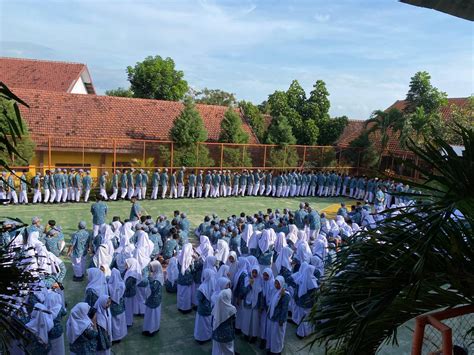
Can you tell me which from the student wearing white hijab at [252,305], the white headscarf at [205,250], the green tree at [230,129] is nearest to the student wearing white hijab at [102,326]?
the student wearing white hijab at [252,305]

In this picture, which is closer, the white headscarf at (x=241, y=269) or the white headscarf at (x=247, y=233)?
the white headscarf at (x=241, y=269)

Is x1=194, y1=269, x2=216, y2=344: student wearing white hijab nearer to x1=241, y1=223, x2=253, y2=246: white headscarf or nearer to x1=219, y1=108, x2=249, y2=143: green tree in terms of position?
x1=241, y1=223, x2=253, y2=246: white headscarf

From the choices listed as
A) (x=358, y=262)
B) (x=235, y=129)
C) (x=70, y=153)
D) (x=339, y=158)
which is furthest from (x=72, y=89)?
(x=358, y=262)

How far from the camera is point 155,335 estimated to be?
7406 millimetres

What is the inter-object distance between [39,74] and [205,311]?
23412 mm

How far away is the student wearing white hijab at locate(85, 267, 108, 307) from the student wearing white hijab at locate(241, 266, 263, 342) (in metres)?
2.50

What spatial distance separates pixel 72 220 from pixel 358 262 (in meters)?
13.3

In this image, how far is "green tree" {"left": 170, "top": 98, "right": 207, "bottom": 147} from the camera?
60.2ft

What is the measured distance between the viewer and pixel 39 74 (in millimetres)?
25328

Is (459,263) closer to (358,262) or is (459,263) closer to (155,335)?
(358,262)

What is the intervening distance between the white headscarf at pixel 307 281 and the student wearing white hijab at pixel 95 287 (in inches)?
137

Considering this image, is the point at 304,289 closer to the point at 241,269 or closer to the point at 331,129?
the point at 241,269

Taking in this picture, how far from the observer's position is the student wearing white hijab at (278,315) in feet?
22.4

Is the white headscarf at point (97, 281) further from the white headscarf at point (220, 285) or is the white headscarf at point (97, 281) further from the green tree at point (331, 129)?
the green tree at point (331, 129)
